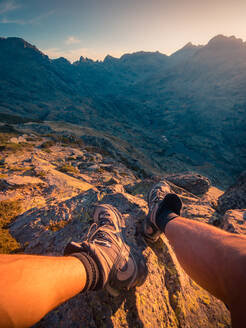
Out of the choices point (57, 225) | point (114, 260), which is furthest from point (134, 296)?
point (57, 225)

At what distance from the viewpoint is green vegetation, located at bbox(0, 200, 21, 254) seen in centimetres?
308

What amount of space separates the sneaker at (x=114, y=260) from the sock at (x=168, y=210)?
2.49ft

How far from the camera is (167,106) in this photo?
76.2 meters

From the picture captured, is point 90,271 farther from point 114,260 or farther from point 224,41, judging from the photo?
point 224,41

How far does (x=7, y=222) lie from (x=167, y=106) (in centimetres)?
8215

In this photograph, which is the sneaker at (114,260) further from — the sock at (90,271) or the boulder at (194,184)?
the boulder at (194,184)

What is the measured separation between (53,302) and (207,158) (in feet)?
166

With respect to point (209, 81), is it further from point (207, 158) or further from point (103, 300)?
point (103, 300)

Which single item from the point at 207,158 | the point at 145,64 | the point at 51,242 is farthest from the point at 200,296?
the point at 145,64

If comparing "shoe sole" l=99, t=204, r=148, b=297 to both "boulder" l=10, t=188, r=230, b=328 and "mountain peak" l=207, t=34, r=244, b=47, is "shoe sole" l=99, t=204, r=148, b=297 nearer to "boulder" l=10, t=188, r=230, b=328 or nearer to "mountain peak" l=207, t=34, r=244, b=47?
"boulder" l=10, t=188, r=230, b=328


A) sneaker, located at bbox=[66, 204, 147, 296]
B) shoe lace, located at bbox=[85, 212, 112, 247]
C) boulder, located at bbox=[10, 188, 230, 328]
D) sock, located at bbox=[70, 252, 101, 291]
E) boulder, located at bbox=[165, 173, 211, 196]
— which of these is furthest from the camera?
boulder, located at bbox=[165, 173, 211, 196]

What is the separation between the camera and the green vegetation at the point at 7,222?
3076 millimetres

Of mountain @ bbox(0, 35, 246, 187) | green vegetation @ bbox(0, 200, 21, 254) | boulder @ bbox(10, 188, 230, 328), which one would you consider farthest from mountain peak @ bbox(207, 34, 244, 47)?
green vegetation @ bbox(0, 200, 21, 254)

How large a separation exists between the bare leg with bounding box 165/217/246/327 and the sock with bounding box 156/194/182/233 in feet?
1.22
